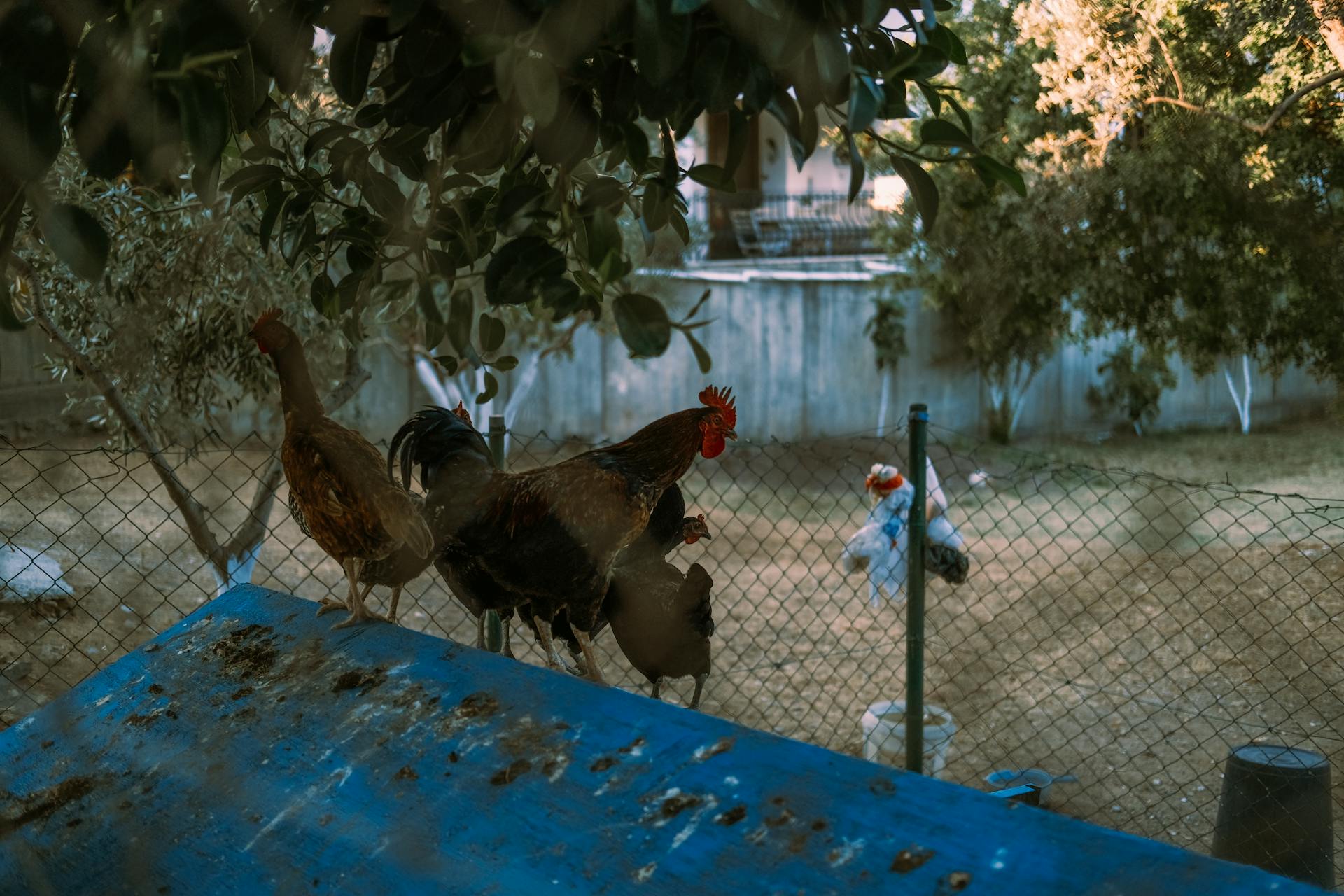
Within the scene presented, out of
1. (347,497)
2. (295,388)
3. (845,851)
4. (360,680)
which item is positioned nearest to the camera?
(845,851)

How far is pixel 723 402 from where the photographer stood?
3131 mm

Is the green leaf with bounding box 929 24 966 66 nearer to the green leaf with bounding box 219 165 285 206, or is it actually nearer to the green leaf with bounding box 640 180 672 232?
the green leaf with bounding box 640 180 672 232

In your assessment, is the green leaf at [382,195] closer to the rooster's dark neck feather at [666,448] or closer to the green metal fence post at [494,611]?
the rooster's dark neck feather at [666,448]

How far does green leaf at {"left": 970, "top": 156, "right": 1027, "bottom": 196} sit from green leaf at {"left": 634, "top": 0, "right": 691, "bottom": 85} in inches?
15.1

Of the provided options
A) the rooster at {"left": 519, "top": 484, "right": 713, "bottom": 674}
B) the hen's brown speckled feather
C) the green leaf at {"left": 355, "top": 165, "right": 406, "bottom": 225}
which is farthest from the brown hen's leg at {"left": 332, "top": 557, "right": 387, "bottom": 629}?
the green leaf at {"left": 355, "top": 165, "right": 406, "bottom": 225}

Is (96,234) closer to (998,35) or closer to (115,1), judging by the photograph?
(115,1)

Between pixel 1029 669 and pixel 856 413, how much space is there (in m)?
9.32

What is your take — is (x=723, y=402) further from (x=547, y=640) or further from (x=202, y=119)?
(x=202, y=119)

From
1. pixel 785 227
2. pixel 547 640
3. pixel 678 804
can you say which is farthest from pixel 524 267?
pixel 785 227

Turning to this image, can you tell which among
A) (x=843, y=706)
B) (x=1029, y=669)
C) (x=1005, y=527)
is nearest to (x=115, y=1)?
(x=843, y=706)

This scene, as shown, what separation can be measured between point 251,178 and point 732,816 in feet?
3.92

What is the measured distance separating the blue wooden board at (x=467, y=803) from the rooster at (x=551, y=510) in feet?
1.46

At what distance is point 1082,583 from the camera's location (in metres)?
7.75

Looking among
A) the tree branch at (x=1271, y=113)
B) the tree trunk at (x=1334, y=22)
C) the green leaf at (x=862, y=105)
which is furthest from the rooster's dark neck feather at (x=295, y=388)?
the tree branch at (x=1271, y=113)
